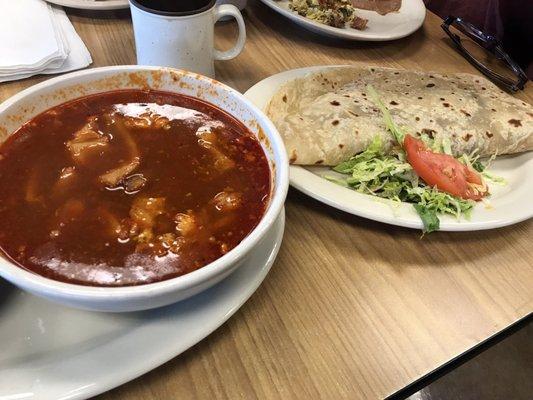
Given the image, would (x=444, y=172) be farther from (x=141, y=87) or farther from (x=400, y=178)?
(x=141, y=87)

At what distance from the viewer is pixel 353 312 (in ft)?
3.76

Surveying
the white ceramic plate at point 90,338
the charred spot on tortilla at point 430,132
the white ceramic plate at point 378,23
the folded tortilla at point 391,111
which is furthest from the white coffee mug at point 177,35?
the white ceramic plate at point 90,338

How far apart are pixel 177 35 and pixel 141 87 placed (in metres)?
0.35

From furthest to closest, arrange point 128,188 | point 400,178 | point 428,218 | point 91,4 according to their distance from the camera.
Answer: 1. point 91,4
2. point 400,178
3. point 428,218
4. point 128,188

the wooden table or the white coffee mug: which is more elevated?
the white coffee mug

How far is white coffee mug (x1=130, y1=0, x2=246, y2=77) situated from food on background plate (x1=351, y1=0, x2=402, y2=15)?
0.92m

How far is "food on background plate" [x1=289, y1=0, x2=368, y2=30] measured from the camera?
2.18 metres

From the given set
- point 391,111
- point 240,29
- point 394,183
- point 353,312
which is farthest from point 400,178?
point 240,29

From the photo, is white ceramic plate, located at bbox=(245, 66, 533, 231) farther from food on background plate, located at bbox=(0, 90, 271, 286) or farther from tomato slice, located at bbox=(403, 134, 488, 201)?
food on background plate, located at bbox=(0, 90, 271, 286)

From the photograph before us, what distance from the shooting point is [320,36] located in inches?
88.0

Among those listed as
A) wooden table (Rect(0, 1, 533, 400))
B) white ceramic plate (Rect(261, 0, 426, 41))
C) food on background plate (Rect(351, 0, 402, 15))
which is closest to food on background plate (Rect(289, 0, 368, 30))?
white ceramic plate (Rect(261, 0, 426, 41))

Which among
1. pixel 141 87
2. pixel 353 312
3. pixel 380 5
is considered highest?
pixel 141 87

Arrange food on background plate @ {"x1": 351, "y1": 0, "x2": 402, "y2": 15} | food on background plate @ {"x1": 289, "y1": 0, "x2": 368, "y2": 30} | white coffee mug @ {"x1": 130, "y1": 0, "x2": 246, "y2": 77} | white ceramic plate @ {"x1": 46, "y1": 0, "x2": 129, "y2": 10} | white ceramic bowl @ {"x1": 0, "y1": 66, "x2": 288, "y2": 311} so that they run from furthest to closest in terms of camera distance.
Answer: food on background plate @ {"x1": 351, "y1": 0, "x2": 402, "y2": 15}
food on background plate @ {"x1": 289, "y1": 0, "x2": 368, "y2": 30}
white ceramic plate @ {"x1": 46, "y1": 0, "x2": 129, "y2": 10}
white coffee mug @ {"x1": 130, "y1": 0, "x2": 246, "y2": 77}
white ceramic bowl @ {"x1": 0, "y1": 66, "x2": 288, "y2": 311}

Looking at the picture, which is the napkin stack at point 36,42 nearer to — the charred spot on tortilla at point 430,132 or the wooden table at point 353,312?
the wooden table at point 353,312
